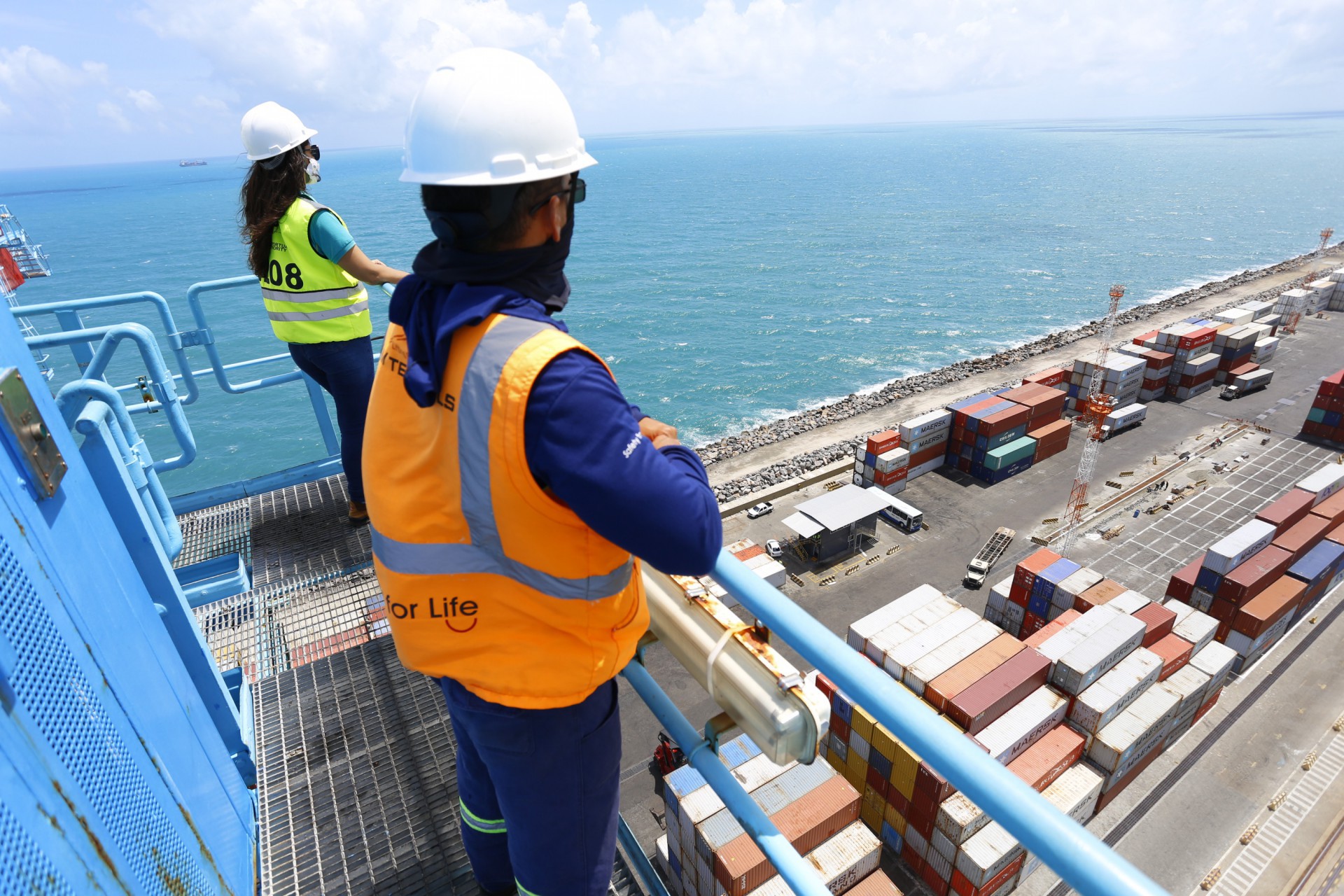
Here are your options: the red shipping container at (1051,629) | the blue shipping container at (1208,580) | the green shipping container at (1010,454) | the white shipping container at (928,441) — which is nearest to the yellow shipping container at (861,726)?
the red shipping container at (1051,629)

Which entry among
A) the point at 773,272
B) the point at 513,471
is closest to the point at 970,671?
the point at 513,471

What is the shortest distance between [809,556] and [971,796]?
82.4 ft

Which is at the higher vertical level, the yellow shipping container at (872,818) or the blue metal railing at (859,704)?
the blue metal railing at (859,704)

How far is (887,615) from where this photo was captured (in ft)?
59.6

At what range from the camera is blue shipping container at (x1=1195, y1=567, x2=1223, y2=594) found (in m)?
20.5

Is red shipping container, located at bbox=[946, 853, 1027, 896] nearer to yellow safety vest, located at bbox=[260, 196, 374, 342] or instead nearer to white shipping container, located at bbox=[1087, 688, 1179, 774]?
white shipping container, located at bbox=[1087, 688, 1179, 774]

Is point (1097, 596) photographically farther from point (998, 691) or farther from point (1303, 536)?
point (1303, 536)

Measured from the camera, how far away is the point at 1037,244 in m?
89.2

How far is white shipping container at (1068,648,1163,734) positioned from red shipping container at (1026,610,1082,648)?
4.70 feet

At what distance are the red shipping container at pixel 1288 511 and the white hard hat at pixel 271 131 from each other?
A: 28723 mm

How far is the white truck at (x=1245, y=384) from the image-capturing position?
38.2 meters

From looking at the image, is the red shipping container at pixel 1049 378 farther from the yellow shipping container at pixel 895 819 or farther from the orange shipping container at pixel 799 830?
the orange shipping container at pixel 799 830

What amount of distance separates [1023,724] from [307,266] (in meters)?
16.9

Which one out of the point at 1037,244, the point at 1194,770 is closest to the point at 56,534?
the point at 1194,770
